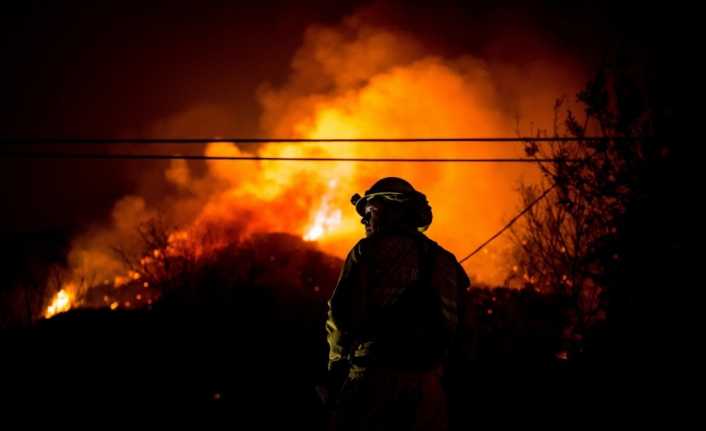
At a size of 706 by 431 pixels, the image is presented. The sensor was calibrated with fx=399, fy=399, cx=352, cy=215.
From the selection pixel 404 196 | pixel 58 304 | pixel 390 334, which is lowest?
pixel 390 334

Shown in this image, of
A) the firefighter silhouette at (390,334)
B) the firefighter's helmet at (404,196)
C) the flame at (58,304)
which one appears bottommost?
the firefighter silhouette at (390,334)

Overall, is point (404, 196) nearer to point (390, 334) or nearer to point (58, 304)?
point (390, 334)

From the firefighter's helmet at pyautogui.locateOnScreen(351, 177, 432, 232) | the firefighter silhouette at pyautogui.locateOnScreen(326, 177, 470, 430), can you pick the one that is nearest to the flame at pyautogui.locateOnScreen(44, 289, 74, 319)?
the firefighter silhouette at pyautogui.locateOnScreen(326, 177, 470, 430)

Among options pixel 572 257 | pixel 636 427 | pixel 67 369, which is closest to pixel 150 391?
pixel 67 369

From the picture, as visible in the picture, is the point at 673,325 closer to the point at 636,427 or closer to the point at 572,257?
the point at 636,427

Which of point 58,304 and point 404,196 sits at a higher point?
point 58,304

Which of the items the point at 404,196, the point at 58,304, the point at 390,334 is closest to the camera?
the point at 390,334

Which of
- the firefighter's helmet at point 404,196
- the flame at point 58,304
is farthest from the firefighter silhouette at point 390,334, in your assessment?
the flame at point 58,304

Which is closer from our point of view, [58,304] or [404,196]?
[404,196]

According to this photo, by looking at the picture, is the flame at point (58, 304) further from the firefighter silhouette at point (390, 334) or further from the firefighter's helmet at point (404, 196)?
the firefighter's helmet at point (404, 196)

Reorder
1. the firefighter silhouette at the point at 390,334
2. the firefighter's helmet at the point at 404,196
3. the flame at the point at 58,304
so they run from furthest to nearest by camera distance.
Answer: the flame at the point at 58,304
the firefighter's helmet at the point at 404,196
the firefighter silhouette at the point at 390,334

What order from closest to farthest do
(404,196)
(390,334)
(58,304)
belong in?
(390,334) → (404,196) → (58,304)

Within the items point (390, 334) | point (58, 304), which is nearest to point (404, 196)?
point (390, 334)

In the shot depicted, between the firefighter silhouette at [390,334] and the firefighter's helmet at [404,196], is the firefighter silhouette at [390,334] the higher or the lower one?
the lower one
